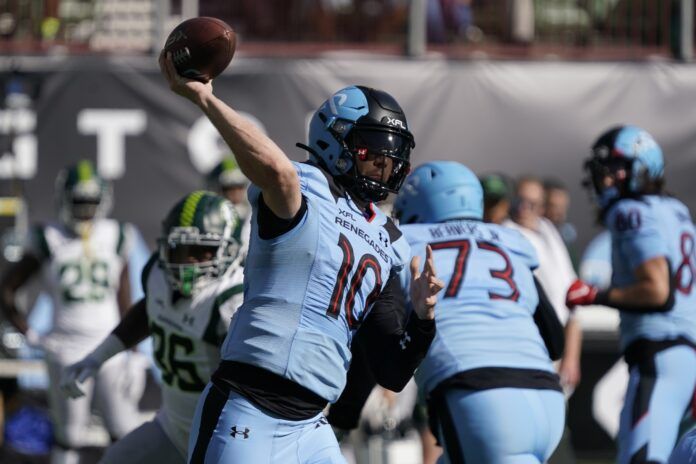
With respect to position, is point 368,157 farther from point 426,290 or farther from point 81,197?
point 81,197

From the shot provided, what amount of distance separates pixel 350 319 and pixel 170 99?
6.07m

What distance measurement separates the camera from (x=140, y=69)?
9.85 m

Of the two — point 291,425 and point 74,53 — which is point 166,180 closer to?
point 74,53

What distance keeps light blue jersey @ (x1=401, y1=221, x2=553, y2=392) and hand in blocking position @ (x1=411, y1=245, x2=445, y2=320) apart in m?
→ 0.59

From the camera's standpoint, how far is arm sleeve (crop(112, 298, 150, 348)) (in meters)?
5.46

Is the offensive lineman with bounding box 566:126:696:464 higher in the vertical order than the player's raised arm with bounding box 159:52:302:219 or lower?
lower

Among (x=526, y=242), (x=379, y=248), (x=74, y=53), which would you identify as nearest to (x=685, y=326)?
(x=526, y=242)

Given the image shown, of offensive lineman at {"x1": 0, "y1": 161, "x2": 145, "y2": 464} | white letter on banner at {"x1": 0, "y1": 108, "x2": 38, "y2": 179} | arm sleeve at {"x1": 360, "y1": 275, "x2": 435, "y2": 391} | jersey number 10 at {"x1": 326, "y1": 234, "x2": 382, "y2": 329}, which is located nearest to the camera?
jersey number 10 at {"x1": 326, "y1": 234, "x2": 382, "y2": 329}

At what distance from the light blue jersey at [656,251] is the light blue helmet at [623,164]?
0.39 ft

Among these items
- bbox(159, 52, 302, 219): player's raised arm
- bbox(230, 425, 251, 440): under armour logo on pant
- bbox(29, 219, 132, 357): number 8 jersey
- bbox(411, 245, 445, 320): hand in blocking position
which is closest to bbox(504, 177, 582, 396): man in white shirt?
bbox(29, 219, 132, 357): number 8 jersey

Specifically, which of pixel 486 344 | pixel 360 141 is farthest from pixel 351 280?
pixel 486 344

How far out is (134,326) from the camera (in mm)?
5488

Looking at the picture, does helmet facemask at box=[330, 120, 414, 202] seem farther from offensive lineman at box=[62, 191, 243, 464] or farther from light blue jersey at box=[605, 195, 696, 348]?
light blue jersey at box=[605, 195, 696, 348]

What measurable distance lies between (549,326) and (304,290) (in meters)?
1.61
